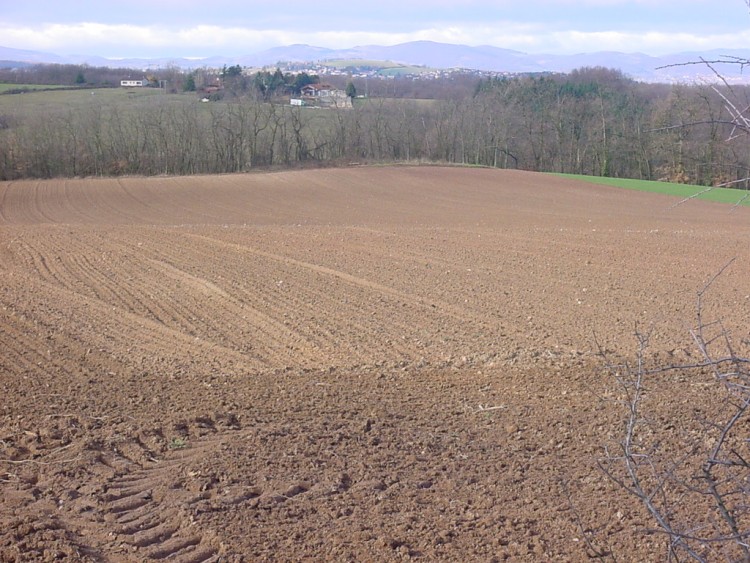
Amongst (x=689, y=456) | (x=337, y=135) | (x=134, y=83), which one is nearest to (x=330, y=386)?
(x=689, y=456)

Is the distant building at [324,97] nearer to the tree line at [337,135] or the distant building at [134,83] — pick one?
the tree line at [337,135]

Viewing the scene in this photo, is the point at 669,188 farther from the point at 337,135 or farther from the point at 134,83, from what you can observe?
the point at 134,83

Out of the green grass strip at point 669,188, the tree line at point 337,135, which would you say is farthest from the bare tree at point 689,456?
the tree line at point 337,135

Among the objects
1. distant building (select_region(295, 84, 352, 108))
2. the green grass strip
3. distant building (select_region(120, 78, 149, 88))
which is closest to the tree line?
distant building (select_region(295, 84, 352, 108))

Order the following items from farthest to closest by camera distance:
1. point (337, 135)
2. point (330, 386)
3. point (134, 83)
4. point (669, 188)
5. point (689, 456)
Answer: point (134, 83), point (337, 135), point (669, 188), point (330, 386), point (689, 456)

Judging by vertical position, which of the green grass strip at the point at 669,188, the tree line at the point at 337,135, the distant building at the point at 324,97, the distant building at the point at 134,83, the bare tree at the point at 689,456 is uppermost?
the distant building at the point at 134,83

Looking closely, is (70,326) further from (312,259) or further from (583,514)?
(583,514)

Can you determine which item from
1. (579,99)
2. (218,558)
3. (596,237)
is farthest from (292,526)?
(579,99)
